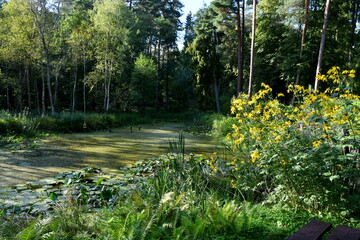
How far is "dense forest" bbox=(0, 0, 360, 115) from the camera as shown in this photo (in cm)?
1480

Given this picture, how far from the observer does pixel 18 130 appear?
34.3 ft

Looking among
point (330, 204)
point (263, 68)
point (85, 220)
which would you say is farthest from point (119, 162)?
point (263, 68)

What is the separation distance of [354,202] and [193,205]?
5.76 feet

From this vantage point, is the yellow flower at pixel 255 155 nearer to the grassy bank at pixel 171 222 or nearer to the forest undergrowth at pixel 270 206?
the forest undergrowth at pixel 270 206

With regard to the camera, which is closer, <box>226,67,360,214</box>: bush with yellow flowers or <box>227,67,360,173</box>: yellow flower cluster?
<box>226,67,360,214</box>: bush with yellow flowers

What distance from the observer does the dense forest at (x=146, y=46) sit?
1480 cm

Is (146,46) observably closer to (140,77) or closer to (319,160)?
(140,77)

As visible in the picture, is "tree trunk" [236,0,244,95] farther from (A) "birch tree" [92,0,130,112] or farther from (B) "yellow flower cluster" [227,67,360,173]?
(B) "yellow flower cluster" [227,67,360,173]

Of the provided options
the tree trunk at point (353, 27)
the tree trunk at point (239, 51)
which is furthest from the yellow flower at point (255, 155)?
the tree trunk at point (353, 27)

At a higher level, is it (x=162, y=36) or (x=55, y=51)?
(x=162, y=36)

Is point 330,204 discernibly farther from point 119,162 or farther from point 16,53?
point 16,53

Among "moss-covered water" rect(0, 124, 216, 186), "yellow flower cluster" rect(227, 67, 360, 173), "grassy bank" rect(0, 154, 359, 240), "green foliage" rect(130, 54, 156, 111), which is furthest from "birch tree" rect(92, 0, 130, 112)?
"grassy bank" rect(0, 154, 359, 240)

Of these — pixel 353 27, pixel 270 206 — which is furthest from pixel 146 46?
pixel 270 206

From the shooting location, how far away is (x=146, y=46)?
28594mm
